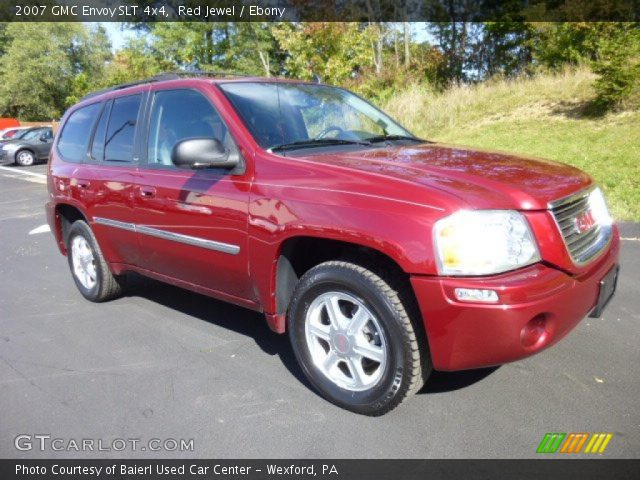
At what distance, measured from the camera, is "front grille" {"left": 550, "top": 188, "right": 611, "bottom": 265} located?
2.80 m

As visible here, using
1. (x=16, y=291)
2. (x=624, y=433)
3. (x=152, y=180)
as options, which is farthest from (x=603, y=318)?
(x=16, y=291)

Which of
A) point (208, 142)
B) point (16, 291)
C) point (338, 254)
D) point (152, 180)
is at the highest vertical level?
point (208, 142)

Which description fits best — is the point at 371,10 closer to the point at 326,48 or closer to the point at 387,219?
the point at 326,48

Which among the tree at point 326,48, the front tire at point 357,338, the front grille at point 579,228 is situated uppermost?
the tree at point 326,48

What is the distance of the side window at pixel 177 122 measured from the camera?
372 cm

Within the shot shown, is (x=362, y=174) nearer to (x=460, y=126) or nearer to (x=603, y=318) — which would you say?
(x=603, y=318)

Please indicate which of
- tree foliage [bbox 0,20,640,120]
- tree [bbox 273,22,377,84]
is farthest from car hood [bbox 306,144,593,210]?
tree [bbox 273,22,377,84]

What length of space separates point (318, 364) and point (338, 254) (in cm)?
64

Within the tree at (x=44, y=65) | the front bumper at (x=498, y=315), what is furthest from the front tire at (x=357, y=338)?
the tree at (x=44, y=65)

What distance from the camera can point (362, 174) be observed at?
2.92 meters

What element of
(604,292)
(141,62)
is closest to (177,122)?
(604,292)

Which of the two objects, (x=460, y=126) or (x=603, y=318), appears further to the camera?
(x=460, y=126)
